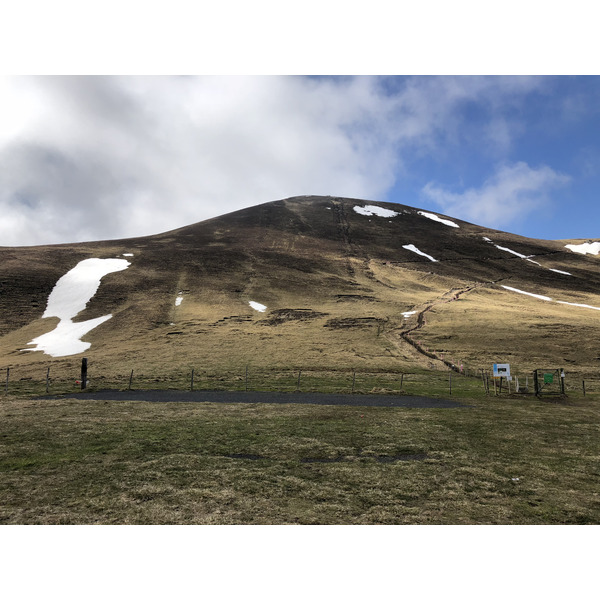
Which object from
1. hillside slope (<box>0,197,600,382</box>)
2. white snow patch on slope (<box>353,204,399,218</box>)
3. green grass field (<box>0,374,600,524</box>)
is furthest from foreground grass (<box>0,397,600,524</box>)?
white snow patch on slope (<box>353,204,399,218</box>)

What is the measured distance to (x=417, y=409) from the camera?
27.2 m

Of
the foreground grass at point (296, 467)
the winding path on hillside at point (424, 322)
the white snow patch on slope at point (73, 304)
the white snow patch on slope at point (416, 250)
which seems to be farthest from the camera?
the white snow patch on slope at point (416, 250)

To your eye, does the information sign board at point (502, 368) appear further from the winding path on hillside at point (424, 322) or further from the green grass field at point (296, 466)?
the winding path on hillside at point (424, 322)

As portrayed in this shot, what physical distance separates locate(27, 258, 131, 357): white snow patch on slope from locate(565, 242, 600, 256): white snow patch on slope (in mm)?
149516

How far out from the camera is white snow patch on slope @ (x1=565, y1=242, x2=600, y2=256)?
13773cm

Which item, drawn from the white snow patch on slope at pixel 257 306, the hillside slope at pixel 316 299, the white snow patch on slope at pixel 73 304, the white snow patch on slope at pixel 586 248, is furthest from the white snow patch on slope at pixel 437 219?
the white snow patch on slope at pixel 73 304

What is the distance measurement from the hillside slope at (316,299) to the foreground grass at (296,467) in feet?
73.7

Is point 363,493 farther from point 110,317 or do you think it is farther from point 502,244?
point 502,244

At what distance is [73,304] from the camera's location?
7288 cm

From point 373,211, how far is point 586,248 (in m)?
80.4

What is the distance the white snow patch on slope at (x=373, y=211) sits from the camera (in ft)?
544

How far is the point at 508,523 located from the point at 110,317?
69.3m

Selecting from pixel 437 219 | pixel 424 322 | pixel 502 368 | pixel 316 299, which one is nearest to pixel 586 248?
pixel 437 219

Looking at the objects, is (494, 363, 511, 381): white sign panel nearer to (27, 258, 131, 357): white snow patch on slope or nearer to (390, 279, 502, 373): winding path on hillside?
(390, 279, 502, 373): winding path on hillside
